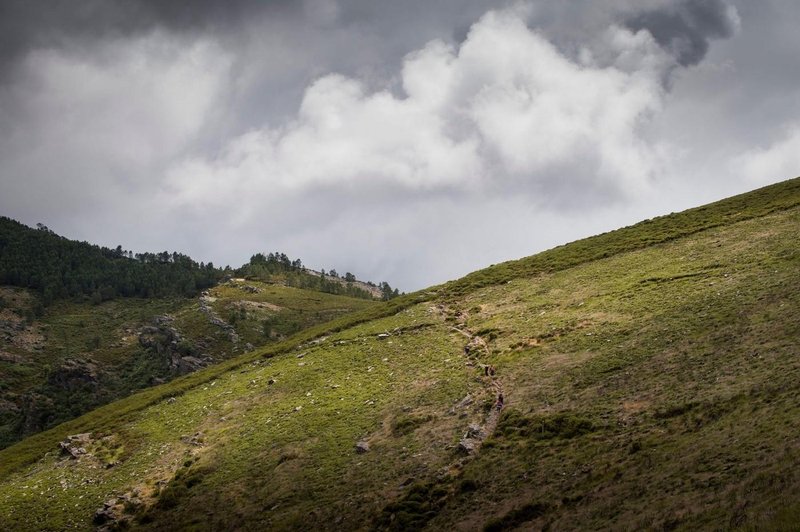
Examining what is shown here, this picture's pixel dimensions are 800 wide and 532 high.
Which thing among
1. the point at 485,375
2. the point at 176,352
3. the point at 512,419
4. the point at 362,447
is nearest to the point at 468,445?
the point at 512,419

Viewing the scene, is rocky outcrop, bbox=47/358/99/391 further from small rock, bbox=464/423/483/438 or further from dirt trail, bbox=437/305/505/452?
small rock, bbox=464/423/483/438

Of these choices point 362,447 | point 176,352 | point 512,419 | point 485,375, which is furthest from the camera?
point 176,352

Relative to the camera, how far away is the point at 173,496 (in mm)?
43812

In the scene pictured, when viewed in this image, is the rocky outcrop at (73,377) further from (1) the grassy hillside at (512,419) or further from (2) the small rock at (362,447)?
(2) the small rock at (362,447)

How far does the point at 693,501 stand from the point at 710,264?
136 ft

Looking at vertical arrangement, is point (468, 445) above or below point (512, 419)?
below

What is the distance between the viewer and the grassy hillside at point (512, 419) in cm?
2652

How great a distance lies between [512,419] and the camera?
39.1 m

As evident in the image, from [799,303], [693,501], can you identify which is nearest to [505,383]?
[799,303]

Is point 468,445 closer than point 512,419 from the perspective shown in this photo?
Yes

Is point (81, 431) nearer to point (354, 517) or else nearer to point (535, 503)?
point (354, 517)

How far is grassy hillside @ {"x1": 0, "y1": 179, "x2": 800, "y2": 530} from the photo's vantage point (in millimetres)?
26516

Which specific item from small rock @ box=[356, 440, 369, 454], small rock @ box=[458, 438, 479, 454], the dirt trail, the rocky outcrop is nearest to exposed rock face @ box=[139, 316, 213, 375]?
the rocky outcrop

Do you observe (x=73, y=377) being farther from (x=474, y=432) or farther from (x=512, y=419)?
(x=512, y=419)
